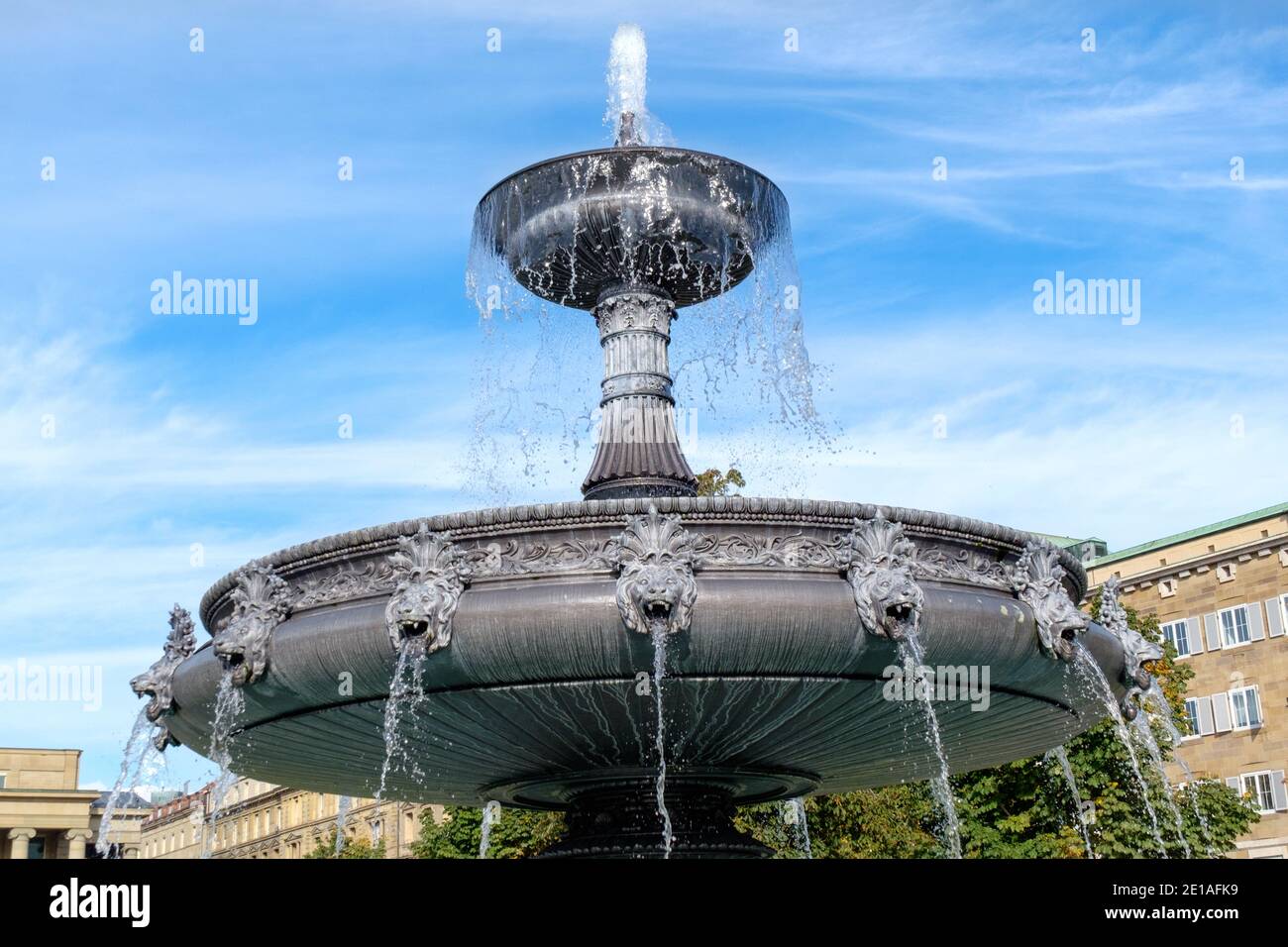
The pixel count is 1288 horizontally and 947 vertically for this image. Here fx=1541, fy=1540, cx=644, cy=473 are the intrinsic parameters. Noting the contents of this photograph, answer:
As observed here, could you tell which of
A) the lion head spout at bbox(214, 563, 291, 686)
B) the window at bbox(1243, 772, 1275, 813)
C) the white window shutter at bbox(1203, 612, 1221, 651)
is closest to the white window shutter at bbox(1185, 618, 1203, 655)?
the white window shutter at bbox(1203, 612, 1221, 651)

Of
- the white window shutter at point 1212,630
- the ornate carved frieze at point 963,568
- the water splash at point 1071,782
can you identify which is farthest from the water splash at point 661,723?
the white window shutter at point 1212,630

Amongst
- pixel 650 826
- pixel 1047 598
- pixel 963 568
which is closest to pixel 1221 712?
pixel 650 826

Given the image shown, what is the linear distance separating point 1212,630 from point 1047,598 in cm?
4283

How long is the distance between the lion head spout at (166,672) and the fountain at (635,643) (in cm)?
3

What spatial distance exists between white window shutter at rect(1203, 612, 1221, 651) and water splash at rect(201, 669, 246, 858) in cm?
4323

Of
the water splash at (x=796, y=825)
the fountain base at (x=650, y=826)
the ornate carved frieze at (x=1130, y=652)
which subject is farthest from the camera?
Result: the water splash at (x=796, y=825)

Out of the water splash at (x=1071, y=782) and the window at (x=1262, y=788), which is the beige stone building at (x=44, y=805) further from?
the water splash at (x=1071, y=782)

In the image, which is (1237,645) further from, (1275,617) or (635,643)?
(635,643)

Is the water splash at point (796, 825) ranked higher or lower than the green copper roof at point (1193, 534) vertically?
lower

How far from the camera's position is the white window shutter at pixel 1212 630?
48.8 metres
